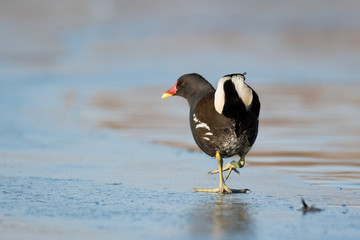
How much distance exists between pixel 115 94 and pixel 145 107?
8.08 ft

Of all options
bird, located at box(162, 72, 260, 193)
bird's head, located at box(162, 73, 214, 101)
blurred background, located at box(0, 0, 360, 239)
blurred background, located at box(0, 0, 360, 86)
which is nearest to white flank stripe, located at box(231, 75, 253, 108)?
bird, located at box(162, 72, 260, 193)

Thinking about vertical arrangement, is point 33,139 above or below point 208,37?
below

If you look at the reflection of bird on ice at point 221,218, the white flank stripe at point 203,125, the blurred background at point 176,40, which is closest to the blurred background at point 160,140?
the reflection of bird on ice at point 221,218

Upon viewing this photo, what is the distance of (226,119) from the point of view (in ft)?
20.8

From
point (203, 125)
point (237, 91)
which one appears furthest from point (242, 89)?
point (203, 125)

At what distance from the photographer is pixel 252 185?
22.9 feet

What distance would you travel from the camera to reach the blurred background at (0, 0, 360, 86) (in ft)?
69.5

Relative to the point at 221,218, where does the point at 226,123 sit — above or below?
above

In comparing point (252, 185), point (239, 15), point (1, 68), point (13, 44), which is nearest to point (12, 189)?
point (252, 185)

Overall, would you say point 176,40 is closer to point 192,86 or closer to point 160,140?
point 160,140

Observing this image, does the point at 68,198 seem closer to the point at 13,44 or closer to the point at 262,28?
the point at 13,44

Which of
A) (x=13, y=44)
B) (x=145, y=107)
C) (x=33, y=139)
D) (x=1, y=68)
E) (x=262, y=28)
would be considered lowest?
(x=33, y=139)

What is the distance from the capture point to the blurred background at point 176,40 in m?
21.2

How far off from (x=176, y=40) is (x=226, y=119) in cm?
2417
